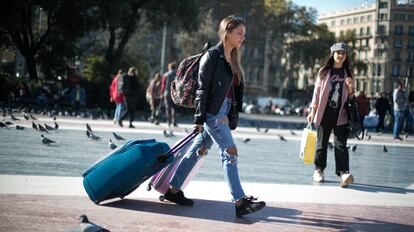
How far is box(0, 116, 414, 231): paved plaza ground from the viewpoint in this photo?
4.68 m

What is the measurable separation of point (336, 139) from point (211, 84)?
3.02 meters

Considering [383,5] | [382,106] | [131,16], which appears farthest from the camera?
[131,16]

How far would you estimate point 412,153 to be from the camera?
1416cm

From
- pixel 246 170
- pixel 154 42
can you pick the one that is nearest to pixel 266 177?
pixel 246 170

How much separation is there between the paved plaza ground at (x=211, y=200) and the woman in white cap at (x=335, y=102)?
43 cm

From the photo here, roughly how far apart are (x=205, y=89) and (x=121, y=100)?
43.1 feet

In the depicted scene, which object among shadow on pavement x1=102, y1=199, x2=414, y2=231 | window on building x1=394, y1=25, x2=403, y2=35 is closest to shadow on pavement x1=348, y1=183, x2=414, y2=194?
shadow on pavement x1=102, y1=199, x2=414, y2=231

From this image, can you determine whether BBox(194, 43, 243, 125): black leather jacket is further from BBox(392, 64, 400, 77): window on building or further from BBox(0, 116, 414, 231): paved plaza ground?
BBox(392, 64, 400, 77): window on building

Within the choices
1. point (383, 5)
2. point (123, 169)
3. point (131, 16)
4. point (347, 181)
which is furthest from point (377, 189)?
point (131, 16)

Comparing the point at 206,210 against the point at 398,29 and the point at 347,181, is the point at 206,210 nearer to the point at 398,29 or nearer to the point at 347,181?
the point at 347,181

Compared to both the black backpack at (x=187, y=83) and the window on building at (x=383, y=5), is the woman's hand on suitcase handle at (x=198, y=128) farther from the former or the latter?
the window on building at (x=383, y=5)

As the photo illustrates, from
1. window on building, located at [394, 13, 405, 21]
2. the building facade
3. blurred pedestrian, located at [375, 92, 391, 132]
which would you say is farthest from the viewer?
blurred pedestrian, located at [375, 92, 391, 132]

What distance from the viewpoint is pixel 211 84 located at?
205 inches

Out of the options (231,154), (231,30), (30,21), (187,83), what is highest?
(30,21)
